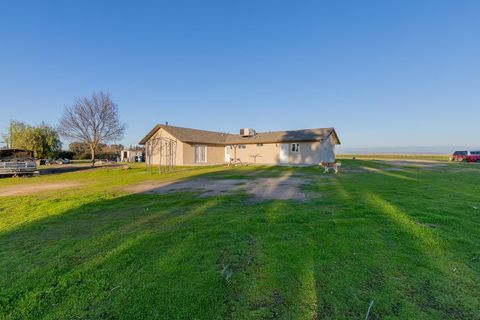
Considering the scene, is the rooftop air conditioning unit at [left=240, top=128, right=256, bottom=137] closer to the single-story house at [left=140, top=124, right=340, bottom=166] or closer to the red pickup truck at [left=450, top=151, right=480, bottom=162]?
the single-story house at [left=140, top=124, right=340, bottom=166]

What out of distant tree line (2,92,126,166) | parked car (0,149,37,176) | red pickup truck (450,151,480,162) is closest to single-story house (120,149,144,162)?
distant tree line (2,92,126,166)

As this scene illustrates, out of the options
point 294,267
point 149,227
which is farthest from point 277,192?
point 294,267

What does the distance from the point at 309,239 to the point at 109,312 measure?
296 centimetres

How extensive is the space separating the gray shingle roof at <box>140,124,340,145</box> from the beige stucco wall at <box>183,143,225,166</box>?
674 millimetres

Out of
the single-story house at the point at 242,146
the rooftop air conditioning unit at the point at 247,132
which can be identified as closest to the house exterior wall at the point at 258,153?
the single-story house at the point at 242,146

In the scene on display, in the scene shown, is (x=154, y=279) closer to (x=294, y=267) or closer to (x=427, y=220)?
(x=294, y=267)

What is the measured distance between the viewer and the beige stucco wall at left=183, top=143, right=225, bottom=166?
2575 cm

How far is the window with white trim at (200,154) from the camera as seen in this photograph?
89.7 ft

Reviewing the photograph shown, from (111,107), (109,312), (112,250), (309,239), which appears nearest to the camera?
(109,312)

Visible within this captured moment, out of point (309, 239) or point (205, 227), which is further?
point (205, 227)

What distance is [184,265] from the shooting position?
10.3 ft

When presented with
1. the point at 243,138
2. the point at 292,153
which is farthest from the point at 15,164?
the point at 292,153

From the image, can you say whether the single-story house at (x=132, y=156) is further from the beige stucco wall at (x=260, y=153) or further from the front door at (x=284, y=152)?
the front door at (x=284, y=152)

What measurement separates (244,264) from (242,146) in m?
27.1
